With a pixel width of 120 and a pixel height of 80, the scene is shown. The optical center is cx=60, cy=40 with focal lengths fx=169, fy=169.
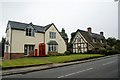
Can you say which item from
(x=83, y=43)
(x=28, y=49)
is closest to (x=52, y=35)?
(x=28, y=49)

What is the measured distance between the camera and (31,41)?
3609cm

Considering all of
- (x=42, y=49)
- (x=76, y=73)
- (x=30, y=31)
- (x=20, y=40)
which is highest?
(x=30, y=31)

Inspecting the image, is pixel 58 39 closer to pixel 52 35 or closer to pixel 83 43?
pixel 52 35

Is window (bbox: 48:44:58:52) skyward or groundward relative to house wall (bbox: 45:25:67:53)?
groundward

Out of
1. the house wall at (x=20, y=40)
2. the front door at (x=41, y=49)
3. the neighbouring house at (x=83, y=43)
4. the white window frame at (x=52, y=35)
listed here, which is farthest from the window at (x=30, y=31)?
the neighbouring house at (x=83, y=43)

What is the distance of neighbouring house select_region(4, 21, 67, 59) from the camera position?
1302 inches

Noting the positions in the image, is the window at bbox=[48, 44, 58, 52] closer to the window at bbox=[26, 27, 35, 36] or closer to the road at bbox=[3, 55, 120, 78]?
the window at bbox=[26, 27, 35, 36]

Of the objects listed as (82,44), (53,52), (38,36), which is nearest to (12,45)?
(38,36)

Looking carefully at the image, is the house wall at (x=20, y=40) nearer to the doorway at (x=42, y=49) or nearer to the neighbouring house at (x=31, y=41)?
the neighbouring house at (x=31, y=41)

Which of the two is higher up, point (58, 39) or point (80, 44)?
point (58, 39)

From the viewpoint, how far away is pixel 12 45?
3269 cm

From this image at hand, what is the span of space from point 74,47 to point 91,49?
6272mm

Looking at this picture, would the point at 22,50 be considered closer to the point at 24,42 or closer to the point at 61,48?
the point at 24,42

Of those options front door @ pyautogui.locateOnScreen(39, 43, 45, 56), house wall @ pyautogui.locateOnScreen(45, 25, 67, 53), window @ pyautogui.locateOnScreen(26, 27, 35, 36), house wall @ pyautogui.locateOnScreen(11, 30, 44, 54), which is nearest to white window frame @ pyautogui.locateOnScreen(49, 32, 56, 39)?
house wall @ pyautogui.locateOnScreen(45, 25, 67, 53)
